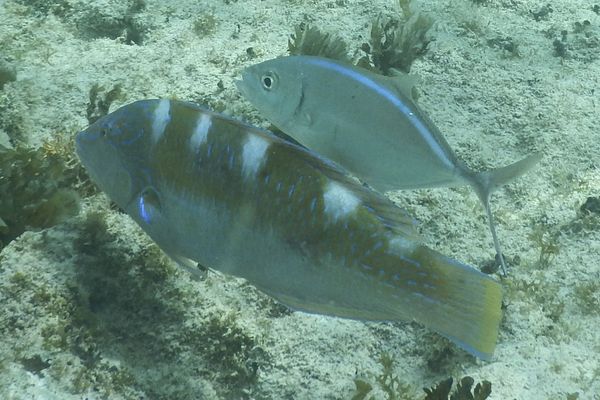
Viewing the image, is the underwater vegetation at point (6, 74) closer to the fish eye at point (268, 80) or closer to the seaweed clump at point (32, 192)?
the seaweed clump at point (32, 192)

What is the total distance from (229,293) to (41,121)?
245 centimetres

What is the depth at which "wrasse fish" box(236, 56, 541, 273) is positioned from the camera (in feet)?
10.6

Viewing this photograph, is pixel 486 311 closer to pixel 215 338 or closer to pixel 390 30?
pixel 215 338

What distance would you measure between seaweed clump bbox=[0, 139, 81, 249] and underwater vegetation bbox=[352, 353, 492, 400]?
2220 mm

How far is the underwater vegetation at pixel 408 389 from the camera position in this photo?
3199 millimetres

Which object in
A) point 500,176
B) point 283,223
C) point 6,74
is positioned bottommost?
point 6,74

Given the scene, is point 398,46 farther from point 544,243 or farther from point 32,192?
point 32,192

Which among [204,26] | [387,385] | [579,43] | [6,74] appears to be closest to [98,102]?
[6,74]

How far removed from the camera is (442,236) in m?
4.52

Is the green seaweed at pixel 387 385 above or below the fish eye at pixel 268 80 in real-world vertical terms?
below

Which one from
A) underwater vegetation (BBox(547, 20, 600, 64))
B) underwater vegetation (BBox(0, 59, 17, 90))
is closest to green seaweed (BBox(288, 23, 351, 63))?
underwater vegetation (BBox(0, 59, 17, 90))

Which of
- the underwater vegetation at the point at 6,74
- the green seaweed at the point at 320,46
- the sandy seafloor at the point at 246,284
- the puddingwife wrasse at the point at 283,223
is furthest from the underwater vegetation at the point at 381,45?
the puddingwife wrasse at the point at 283,223

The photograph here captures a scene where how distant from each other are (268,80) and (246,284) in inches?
56.9

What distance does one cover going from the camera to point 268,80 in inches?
139
